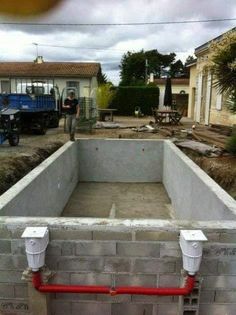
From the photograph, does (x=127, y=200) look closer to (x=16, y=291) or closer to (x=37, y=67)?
(x=16, y=291)

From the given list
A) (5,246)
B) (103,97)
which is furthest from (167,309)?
(103,97)

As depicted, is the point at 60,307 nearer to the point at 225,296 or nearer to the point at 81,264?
the point at 81,264

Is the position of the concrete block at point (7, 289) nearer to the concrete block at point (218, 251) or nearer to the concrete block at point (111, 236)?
the concrete block at point (111, 236)

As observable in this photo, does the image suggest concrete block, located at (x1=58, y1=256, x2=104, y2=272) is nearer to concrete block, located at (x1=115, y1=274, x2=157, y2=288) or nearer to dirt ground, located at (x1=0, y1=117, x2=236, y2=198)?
concrete block, located at (x1=115, y1=274, x2=157, y2=288)

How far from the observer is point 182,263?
284 cm

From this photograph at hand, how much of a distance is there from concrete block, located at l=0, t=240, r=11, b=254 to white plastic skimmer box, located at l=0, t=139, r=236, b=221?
0.70m

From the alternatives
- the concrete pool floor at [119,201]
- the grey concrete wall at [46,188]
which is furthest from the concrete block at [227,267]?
the concrete pool floor at [119,201]

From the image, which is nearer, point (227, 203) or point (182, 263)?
point (182, 263)

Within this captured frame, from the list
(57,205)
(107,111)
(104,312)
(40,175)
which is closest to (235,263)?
(104,312)

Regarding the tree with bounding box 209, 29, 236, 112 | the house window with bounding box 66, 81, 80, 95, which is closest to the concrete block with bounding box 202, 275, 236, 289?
the tree with bounding box 209, 29, 236, 112

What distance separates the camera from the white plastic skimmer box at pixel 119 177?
4.47 m

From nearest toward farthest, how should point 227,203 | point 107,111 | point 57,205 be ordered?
point 227,203 < point 57,205 < point 107,111

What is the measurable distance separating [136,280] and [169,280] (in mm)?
269

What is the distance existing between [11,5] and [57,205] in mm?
6876
